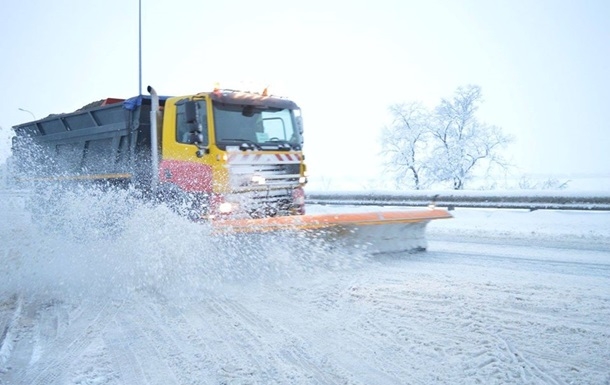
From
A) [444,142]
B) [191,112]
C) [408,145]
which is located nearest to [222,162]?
[191,112]

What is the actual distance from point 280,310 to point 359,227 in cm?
225

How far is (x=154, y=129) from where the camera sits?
20.4 ft

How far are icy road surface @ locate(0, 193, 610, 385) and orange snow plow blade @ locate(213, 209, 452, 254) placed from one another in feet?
0.81

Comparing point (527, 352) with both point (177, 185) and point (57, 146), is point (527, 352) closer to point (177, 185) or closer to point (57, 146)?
point (177, 185)

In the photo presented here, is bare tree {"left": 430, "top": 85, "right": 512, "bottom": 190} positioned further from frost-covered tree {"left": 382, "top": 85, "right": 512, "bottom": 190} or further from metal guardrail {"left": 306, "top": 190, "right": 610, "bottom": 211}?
metal guardrail {"left": 306, "top": 190, "right": 610, "bottom": 211}

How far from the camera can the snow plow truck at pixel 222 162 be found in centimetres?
562

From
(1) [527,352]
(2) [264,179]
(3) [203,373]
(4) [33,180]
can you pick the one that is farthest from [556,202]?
(4) [33,180]

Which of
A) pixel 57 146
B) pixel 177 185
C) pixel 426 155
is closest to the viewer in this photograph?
pixel 177 185

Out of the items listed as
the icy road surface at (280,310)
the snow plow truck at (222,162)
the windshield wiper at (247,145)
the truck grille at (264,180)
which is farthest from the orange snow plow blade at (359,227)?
the windshield wiper at (247,145)

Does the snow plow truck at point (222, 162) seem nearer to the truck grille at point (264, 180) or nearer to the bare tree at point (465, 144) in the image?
the truck grille at point (264, 180)

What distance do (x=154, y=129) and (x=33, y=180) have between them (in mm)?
3741

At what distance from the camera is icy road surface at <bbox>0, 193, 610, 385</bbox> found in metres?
2.44

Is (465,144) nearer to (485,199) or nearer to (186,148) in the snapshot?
(485,199)

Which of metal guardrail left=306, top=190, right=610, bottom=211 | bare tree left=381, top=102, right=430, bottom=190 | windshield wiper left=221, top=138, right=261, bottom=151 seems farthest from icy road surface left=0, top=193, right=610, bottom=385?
bare tree left=381, top=102, right=430, bottom=190
